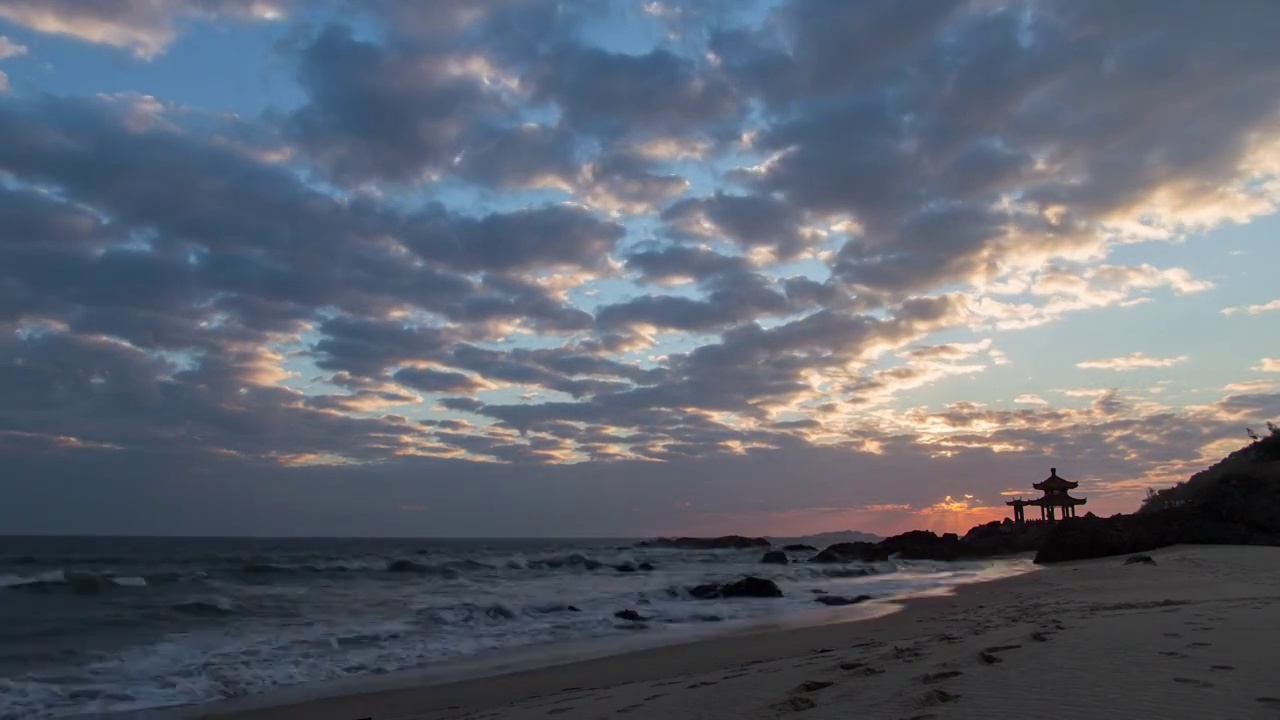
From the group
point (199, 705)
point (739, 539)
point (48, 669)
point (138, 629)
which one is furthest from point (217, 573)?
point (739, 539)

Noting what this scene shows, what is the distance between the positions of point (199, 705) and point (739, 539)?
89.8m

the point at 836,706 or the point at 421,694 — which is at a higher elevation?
the point at 836,706

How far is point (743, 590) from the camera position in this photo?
23.0m

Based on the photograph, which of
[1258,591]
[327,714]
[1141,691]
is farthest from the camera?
[1258,591]

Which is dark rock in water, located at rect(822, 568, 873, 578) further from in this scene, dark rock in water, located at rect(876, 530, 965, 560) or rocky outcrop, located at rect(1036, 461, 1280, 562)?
dark rock in water, located at rect(876, 530, 965, 560)

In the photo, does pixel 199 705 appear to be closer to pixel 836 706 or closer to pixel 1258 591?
pixel 836 706

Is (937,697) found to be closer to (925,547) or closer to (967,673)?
(967,673)

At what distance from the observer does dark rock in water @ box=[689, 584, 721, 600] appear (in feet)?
75.2

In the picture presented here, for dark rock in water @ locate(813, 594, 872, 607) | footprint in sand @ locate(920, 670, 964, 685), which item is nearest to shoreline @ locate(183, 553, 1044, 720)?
dark rock in water @ locate(813, 594, 872, 607)

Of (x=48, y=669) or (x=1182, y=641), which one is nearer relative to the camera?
(x=1182, y=641)

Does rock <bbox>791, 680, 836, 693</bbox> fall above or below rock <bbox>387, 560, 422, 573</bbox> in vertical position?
above

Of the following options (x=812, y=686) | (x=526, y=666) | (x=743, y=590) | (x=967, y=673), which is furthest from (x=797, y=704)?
(x=743, y=590)

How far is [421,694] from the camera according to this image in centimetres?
986

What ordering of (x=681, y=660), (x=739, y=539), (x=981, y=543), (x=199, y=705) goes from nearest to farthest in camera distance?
(x=199, y=705), (x=681, y=660), (x=981, y=543), (x=739, y=539)
